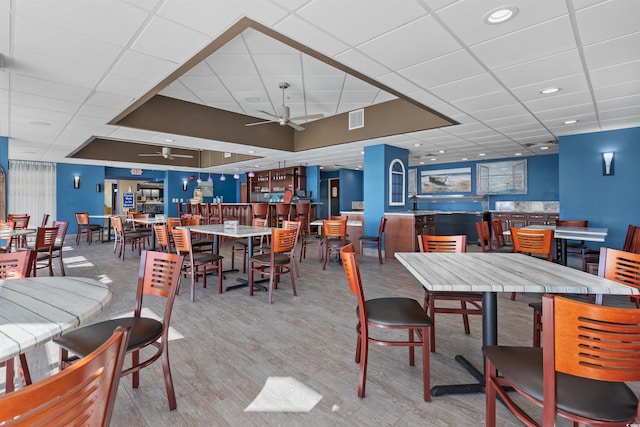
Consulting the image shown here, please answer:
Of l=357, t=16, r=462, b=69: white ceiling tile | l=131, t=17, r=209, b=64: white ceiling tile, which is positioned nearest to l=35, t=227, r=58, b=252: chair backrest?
l=131, t=17, r=209, b=64: white ceiling tile

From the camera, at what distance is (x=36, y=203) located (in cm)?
1116

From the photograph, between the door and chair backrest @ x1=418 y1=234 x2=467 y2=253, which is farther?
the door

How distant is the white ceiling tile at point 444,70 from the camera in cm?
314

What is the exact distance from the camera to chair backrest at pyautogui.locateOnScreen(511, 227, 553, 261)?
3.64m

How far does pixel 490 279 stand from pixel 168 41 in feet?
10.9

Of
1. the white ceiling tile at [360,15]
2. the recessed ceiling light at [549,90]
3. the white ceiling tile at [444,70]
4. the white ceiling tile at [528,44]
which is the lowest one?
the recessed ceiling light at [549,90]

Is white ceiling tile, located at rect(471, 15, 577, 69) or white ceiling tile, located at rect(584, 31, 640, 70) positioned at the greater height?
white ceiling tile, located at rect(471, 15, 577, 69)

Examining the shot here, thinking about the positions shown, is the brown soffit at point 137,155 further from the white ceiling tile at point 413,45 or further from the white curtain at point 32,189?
the white ceiling tile at point 413,45

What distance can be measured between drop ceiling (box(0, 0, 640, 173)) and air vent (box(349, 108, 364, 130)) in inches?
24.9

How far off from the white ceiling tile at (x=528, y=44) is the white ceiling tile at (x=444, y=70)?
0.12m

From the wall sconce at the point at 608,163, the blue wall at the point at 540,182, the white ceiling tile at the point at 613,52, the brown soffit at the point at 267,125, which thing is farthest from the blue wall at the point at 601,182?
the white ceiling tile at the point at 613,52

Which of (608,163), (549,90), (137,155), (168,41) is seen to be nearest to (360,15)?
(168,41)

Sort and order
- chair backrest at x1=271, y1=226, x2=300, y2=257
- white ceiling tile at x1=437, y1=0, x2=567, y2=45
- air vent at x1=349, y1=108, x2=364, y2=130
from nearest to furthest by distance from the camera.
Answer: white ceiling tile at x1=437, y1=0, x2=567, y2=45 < chair backrest at x1=271, y1=226, x2=300, y2=257 < air vent at x1=349, y1=108, x2=364, y2=130

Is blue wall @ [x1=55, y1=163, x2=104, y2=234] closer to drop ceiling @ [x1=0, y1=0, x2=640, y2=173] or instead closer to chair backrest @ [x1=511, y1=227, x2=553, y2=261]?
drop ceiling @ [x1=0, y1=0, x2=640, y2=173]
